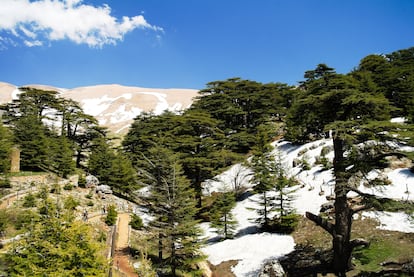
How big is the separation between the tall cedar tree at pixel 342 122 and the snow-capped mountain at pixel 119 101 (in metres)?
94.3

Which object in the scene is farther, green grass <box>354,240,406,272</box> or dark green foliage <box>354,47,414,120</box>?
dark green foliage <box>354,47,414,120</box>

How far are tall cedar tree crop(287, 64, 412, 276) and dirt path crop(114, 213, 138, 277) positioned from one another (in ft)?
34.3

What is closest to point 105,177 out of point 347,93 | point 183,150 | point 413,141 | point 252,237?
point 183,150

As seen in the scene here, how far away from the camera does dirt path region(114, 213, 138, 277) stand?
54.6ft

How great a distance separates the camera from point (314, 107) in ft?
47.6

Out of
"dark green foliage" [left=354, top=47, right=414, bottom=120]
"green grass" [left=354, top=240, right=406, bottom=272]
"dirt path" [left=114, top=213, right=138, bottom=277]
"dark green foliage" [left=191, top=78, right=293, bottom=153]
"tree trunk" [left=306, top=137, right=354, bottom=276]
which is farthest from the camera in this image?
"dark green foliage" [left=191, top=78, right=293, bottom=153]

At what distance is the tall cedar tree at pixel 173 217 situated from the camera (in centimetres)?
1595

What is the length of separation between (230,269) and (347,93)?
39.1ft

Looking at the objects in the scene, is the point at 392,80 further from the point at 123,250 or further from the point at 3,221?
the point at 3,221

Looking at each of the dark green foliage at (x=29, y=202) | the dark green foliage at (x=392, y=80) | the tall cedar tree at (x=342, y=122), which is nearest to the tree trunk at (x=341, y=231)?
the tall cedar tree at (x=342, y=122)

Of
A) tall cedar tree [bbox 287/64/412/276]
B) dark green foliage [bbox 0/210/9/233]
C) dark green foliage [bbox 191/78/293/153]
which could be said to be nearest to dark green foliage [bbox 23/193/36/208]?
dark green foliage [bbox 0/210/9/233]

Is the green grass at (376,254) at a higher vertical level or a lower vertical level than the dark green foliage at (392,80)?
lower

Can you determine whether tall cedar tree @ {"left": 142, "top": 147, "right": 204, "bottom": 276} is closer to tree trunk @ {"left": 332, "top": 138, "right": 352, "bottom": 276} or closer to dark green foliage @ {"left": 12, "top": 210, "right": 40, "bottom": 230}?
dark green foliage @ {"left": 12, "top": 210, "right": 40, "bottom": 230}

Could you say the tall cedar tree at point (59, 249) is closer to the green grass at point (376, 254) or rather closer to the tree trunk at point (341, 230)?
the tree trunk at point (341, 230)
